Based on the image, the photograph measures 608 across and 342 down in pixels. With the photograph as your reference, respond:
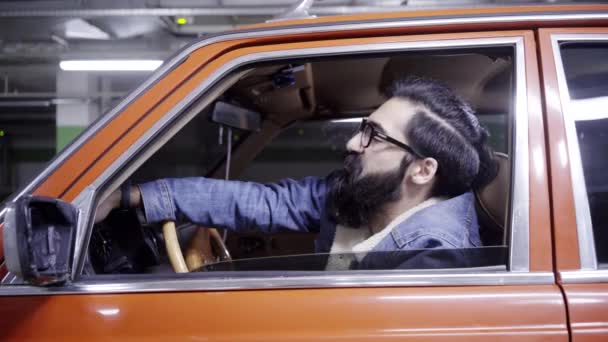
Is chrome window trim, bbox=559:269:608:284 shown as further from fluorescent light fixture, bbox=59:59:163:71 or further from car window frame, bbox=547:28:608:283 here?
fluorescent light fixture, bbox=59:59:163:71

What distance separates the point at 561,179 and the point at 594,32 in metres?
0.38

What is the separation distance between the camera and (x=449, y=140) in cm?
169

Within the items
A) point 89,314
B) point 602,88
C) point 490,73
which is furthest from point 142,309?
point 490,73

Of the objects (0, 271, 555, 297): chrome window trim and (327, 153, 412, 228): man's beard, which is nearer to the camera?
(0, 271, 555, 297): chrome window trim

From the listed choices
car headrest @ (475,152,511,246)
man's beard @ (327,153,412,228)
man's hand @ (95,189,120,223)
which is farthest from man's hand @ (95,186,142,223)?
car headrest @ (475,152,511,246)

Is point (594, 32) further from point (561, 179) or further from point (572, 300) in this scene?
point (572, 300)

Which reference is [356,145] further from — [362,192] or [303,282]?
[303,282]

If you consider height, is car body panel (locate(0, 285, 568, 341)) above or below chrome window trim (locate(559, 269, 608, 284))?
below

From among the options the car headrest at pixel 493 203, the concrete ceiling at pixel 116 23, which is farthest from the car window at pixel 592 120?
the concrete ceiling at pixel 116 23

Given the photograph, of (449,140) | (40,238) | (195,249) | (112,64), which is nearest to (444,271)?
(449,140)

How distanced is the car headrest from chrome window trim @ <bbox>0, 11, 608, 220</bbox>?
0.42 meters

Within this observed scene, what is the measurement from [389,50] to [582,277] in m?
0.64

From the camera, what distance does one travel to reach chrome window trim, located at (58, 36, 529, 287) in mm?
1171

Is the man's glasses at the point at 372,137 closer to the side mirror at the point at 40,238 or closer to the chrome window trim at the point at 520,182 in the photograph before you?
the chrome window trim at the point at 520,182
